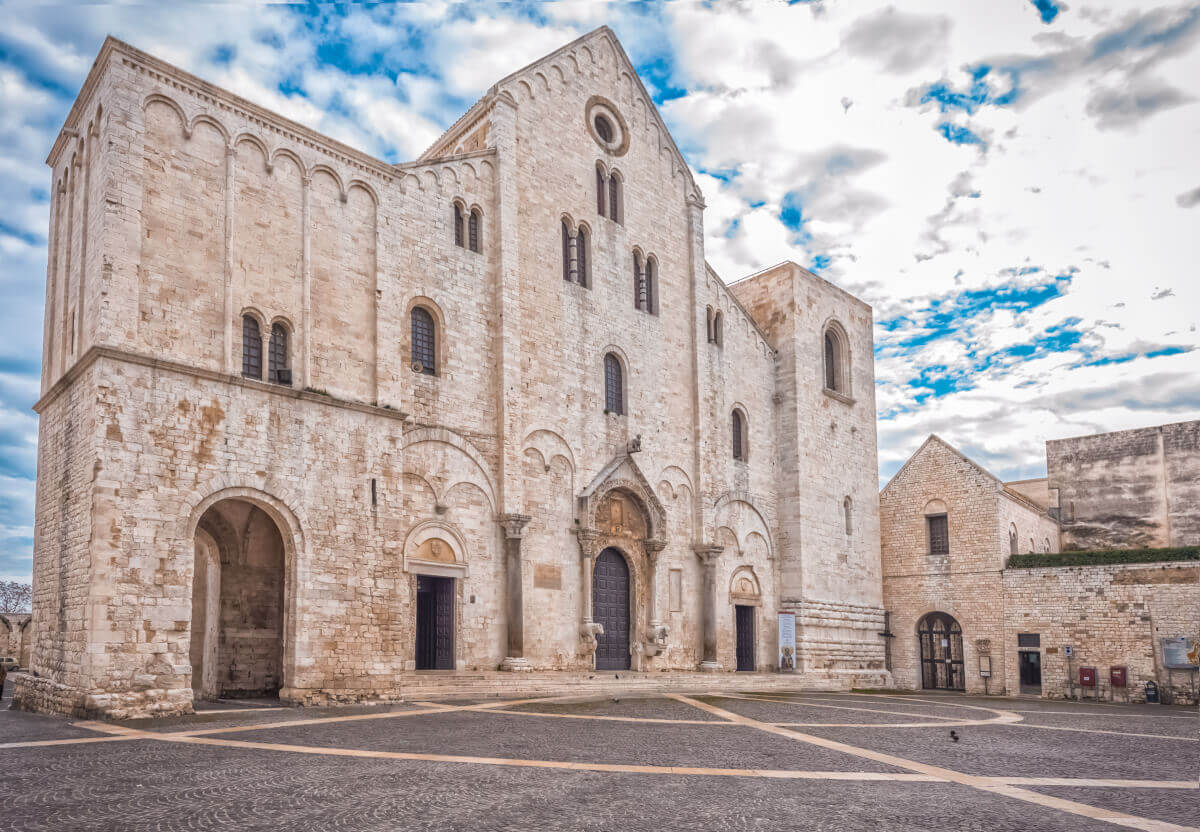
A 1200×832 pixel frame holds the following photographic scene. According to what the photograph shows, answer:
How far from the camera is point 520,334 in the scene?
Answer: 73.6 feet

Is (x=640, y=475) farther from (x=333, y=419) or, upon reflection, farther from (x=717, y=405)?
(x=333, y=419)

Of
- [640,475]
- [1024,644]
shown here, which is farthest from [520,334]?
[1024,644]

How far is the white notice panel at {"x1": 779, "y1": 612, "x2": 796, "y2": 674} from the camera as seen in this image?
91.5ft

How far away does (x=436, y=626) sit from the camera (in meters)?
20.4

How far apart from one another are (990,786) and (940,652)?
2543 centimetres

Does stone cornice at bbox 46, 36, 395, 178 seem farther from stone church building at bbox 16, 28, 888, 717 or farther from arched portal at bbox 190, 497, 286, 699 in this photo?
arched portal at bbox 190, 497, 286, 699

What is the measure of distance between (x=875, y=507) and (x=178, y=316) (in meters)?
23.7

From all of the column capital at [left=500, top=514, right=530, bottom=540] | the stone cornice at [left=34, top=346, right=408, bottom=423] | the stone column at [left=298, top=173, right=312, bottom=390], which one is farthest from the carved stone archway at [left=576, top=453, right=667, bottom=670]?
the stone column at [left=298, top=173, right=312, bottom=390]

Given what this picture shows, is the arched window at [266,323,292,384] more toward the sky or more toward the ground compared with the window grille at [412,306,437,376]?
more toward the ground

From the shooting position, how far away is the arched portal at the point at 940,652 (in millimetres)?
32688

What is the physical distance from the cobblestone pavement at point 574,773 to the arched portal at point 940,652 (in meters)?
17.3

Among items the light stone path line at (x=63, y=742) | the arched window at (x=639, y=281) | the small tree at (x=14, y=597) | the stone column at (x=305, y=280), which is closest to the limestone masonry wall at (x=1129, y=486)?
the arched window at (x=639, y=281)

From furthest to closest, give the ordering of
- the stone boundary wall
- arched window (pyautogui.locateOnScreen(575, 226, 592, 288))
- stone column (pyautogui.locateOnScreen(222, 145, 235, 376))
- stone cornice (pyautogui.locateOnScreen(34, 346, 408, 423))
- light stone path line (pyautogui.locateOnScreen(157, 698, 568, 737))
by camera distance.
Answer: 1. the stone boundary wall
2. arched window (pyautogui.locateOnScreen(575, 226, 592, 288))
3. stone column (pyautogui.locateOnScreen(222, 145, 235, 376))
4. stone cornice (pyautogui.locateOnScreen(34, 346, 408, 423))
5. light stone path line (pyautogui.locateOnScreen(157, 698, 568, 737))

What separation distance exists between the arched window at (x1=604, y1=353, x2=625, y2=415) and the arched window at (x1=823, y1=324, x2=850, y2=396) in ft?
33.1
